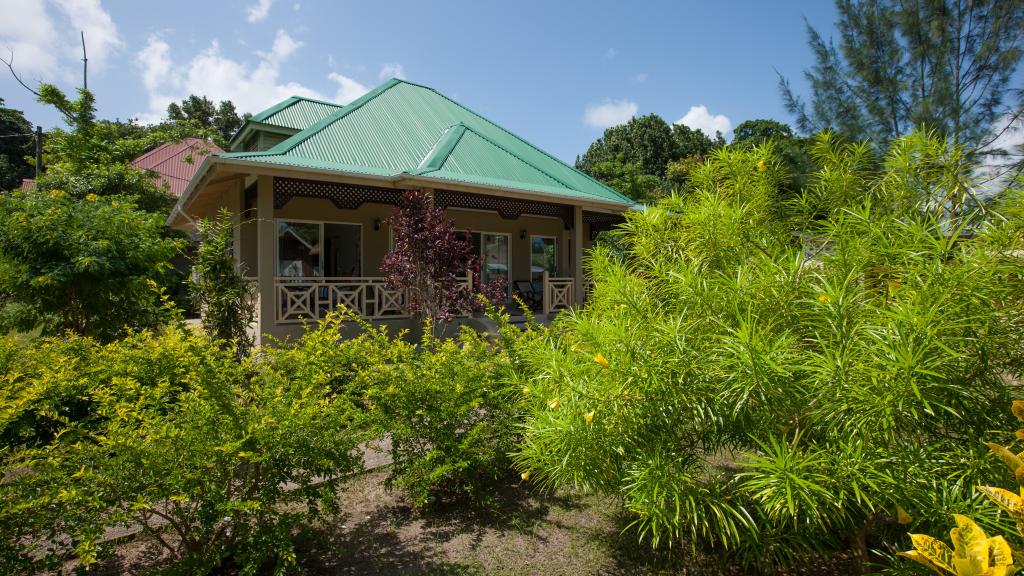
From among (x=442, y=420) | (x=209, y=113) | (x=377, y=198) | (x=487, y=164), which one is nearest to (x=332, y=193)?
(x=377, y=198)

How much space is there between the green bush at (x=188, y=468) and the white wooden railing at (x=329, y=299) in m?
5.94

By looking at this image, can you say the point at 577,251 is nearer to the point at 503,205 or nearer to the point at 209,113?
the point at 503,205

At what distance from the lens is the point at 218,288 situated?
662 cm

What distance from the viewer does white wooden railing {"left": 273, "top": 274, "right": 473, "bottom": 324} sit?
30.7 ft

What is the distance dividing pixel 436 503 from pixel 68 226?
6.73 meters

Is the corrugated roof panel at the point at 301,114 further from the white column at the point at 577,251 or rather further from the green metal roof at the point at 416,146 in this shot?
the white column at the point at 577,251

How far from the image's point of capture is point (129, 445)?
253cm

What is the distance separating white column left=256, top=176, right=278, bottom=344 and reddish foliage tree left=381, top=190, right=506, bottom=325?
2156 mm

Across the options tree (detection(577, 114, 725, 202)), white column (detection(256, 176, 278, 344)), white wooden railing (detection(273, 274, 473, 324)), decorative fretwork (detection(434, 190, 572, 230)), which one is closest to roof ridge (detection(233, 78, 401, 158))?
white column (detection(256, 176, 278, 344))

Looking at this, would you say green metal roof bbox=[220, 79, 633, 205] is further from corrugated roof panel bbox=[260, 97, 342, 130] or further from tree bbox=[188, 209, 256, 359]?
tree bbox=[188, 209, 256, 359]

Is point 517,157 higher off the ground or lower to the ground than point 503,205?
higher

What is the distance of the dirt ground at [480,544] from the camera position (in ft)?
10.0

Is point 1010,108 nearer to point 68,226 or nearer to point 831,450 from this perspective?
point 831,450

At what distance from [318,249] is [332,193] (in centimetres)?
266
